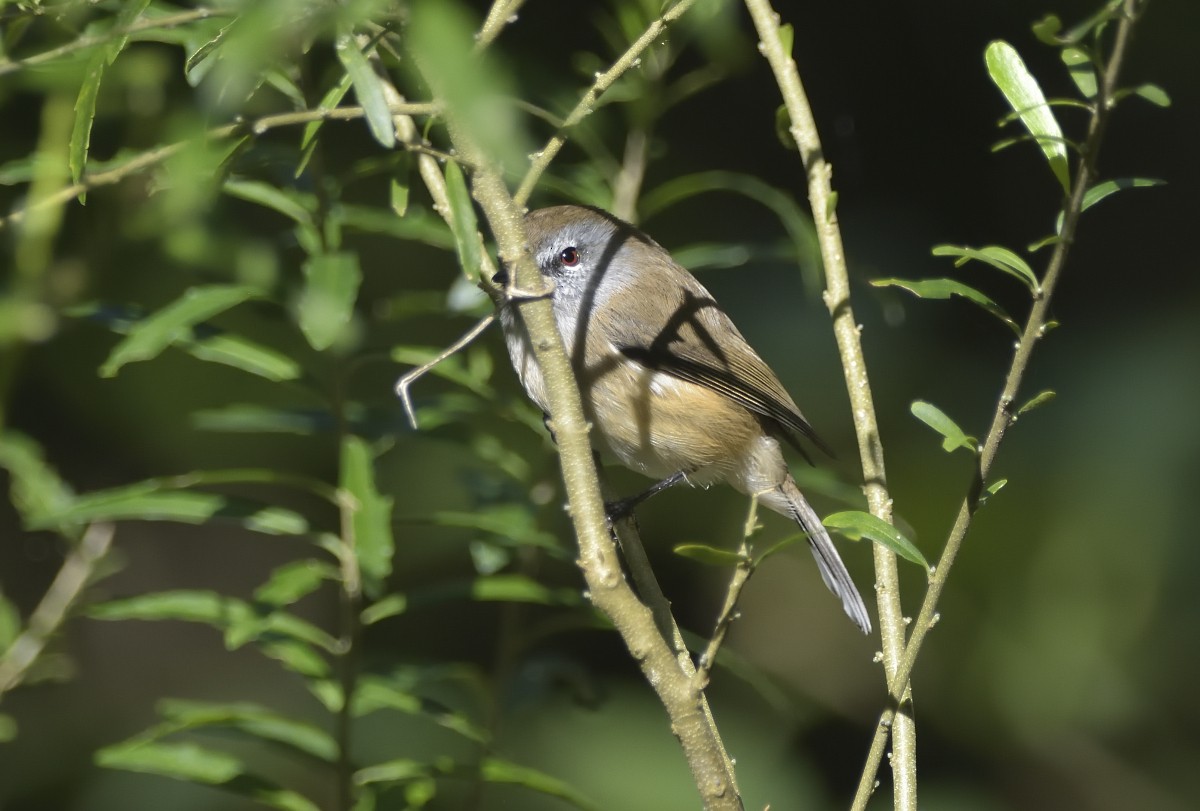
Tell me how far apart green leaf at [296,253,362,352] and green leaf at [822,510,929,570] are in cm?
89

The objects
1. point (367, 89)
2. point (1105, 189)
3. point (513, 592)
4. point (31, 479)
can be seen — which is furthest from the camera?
point (31, 479)

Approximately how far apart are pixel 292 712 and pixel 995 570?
2.23 meters

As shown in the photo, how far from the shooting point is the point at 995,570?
408 cm

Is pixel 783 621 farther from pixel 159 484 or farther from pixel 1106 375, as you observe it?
pixel 159 484

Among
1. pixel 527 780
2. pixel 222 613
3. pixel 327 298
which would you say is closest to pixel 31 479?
pixel 222 613

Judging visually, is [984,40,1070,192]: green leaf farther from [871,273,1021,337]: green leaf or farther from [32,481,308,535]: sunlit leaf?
[32,481,308,535]: sunlit leaf

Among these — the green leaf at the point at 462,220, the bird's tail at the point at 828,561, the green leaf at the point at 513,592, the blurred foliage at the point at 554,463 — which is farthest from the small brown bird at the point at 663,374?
the green leaf at the point at 462,220

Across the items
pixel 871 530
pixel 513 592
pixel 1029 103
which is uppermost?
pixel 1029 103

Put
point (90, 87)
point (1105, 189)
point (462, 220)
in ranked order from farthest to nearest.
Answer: point (462, 220), point (1105, 189), point (90, 87)

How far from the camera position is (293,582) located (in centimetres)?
229

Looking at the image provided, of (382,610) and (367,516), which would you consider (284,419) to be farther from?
(382,610)

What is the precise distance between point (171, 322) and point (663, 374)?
4.54ft

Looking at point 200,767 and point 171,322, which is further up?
point 171,322

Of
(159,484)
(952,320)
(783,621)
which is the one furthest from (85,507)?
(952,320)
